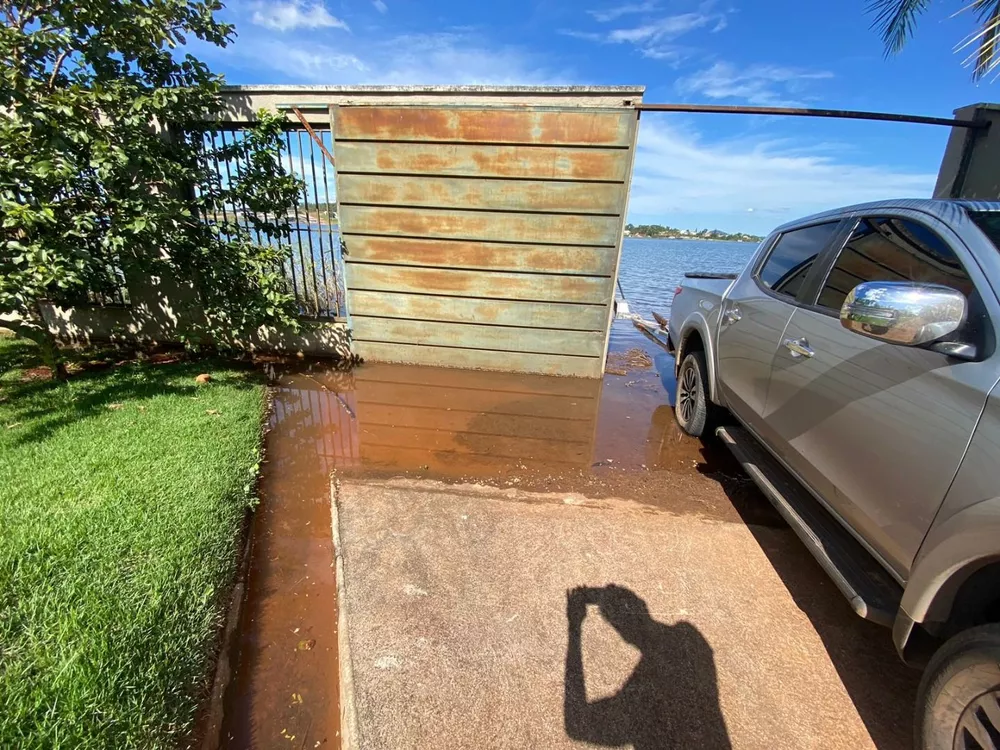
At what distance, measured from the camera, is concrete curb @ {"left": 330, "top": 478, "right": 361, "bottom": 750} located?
178 centimetres

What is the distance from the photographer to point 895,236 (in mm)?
2180

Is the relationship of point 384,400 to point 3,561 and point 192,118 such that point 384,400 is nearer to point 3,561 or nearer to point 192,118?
point 3,561

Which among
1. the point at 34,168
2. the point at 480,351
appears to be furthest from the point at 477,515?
the point at 34,168

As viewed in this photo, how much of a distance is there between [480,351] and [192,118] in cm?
404

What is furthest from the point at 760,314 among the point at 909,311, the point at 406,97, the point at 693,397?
the point at 406,97

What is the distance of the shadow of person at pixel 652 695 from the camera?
1786 mm

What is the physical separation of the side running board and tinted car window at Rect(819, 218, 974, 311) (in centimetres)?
100

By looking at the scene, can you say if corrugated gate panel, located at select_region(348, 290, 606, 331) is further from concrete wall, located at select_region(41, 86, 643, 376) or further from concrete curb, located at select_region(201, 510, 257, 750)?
concrete curb, located at select_region(201, 510, 257, 750)

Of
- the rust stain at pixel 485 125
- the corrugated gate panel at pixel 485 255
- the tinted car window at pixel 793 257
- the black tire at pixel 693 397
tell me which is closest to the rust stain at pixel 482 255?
the corrugated gate panel at pixel 485 255

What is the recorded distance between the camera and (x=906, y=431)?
1.71 m

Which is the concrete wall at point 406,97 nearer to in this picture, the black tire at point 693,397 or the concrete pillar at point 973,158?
the black tire at point 693,397

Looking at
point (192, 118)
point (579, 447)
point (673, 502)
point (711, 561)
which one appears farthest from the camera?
point (192, 118)

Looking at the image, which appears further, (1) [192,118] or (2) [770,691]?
(1) [192,118]

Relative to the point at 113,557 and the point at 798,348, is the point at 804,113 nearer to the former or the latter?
the point at 798,348
